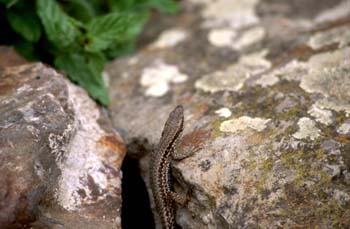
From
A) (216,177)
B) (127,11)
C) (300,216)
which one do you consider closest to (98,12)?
(127,11)

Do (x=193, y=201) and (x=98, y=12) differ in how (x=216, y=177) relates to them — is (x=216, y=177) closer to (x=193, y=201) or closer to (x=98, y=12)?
(x=193, y=201)

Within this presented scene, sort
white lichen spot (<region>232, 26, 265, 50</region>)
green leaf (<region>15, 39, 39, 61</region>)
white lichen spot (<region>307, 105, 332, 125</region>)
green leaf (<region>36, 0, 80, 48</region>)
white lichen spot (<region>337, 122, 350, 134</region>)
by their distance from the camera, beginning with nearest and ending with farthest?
white lichen spot (<region>337, 122, 350, 134</region>), white lichen spot (<region>307, 105, 332, 125</region>), green leaf (<region>36, 0, 80, 48</region>), green leaf (<region>15, 39, 39, 61</region>), white lichen spot (<region>232, 26, 265, 50</region>)

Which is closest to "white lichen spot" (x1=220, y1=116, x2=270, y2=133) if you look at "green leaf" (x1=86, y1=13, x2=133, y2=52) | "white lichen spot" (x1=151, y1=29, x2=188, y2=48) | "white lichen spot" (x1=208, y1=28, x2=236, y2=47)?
"green leaf" (x1=86, y1=13, x2=133, y2=52)

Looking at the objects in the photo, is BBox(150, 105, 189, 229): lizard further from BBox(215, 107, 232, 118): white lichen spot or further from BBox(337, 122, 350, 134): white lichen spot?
BBox(337, 122, 350, 134): white lichen spot

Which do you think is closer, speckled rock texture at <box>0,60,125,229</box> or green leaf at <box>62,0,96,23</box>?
speckled rock texture at <box>0,60,125,229</box>

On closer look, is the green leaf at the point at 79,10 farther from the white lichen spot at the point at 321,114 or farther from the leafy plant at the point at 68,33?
the white lichen spot at the point at 321,114

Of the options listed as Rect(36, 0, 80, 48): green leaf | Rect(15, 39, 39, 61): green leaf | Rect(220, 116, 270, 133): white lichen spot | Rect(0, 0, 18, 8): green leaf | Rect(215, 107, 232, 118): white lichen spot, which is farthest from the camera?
Rect(15, 39, 39, 61): green leaf
